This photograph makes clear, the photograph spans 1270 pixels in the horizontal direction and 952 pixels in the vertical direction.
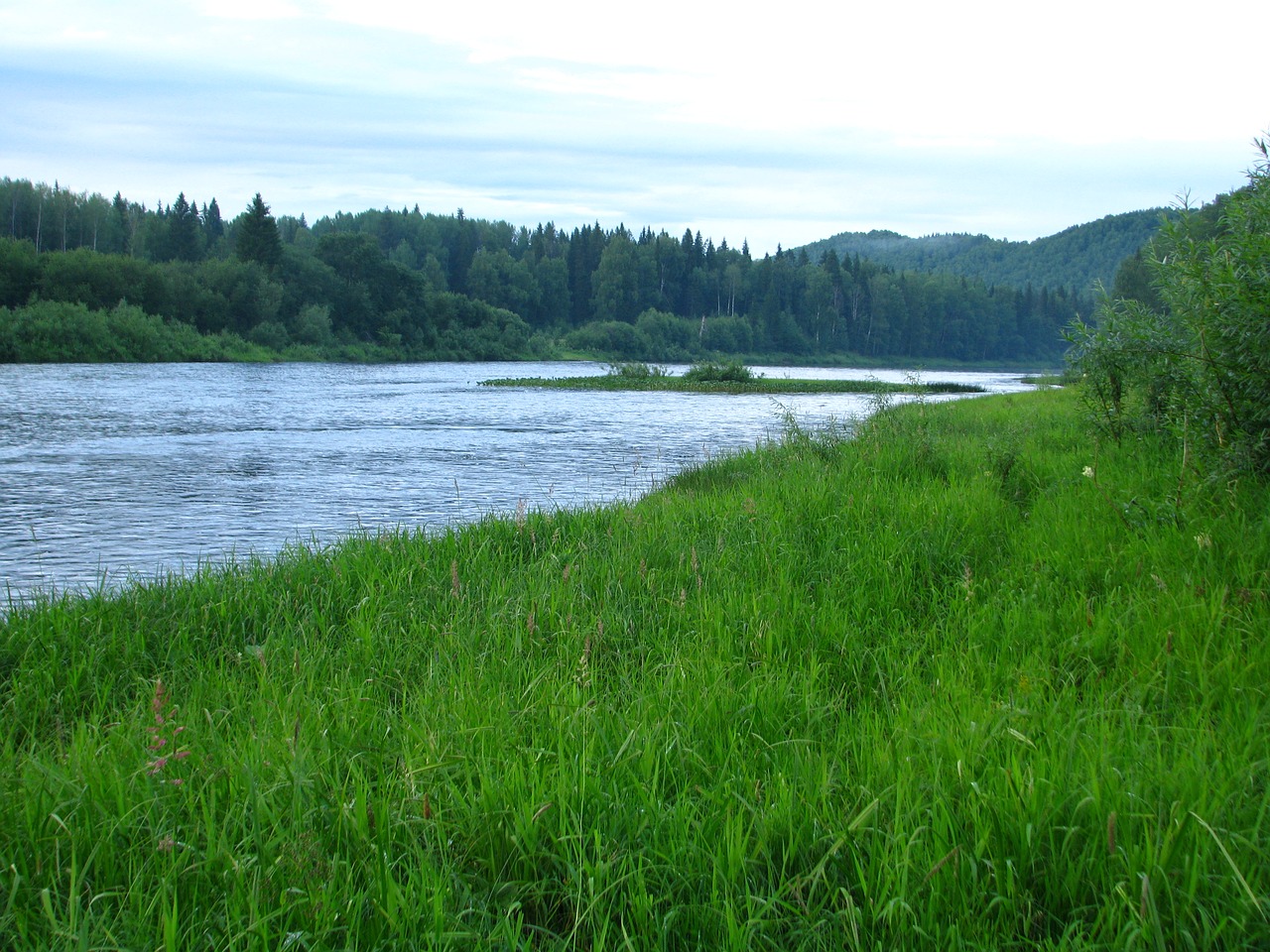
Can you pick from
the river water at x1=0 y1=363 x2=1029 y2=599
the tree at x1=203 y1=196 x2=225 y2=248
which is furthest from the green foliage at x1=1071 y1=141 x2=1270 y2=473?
the tree at x1=203 y1=196 x2=225 y2=248

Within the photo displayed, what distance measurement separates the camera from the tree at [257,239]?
9069 centimetres

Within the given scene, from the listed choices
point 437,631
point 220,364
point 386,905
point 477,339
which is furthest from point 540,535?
point 477,339

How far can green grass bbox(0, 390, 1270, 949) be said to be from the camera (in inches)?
103

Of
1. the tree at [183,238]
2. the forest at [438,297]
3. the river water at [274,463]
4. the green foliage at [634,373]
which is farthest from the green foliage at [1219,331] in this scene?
the tree at [183,238]

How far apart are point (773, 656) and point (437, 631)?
200 centimetres

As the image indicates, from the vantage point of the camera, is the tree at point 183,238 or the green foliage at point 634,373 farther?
the tree at point 183,238

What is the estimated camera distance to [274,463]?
60.0 feet

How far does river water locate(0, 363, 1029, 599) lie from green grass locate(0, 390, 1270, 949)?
265cm

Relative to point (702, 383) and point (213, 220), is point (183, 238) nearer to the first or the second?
point (213, 220)

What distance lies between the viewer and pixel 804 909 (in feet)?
8.77

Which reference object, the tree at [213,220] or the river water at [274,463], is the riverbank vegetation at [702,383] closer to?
the river water at [274,463]

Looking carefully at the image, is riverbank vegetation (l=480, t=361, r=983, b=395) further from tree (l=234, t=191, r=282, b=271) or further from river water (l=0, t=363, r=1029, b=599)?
tree (l=234, t=191, r=282, b=271)

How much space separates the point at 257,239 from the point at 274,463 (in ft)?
272

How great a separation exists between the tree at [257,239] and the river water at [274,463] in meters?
53.1
